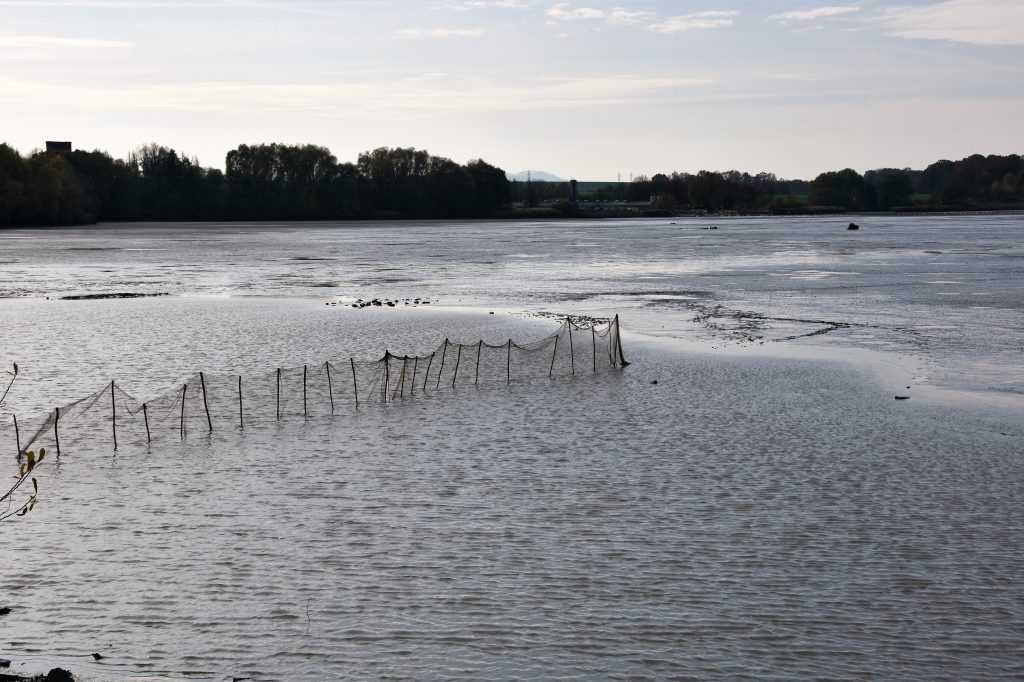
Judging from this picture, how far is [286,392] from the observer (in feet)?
111

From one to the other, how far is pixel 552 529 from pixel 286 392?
15.9 meters

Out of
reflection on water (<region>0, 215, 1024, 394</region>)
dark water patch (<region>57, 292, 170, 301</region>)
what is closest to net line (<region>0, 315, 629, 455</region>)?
reflection on water (<region>0, 215, 1024, 394</region>)

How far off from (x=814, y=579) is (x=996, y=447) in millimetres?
12061

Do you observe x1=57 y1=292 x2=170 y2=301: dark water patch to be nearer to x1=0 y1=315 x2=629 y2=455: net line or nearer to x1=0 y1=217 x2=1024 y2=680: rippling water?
Answer: x1=0 y1=217 x2=1024 y2=680: rippling water

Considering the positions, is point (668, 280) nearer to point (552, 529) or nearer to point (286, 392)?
point (286, 392)

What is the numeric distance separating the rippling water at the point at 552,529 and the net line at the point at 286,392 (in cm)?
118

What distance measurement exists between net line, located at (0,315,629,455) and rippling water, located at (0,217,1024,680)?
1180mm

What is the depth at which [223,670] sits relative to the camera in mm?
14156

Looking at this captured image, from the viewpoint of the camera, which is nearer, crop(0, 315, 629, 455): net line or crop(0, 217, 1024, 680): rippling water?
crop(0, 217, 1024, 680): rippling water

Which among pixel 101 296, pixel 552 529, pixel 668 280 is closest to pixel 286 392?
pixel 552 529

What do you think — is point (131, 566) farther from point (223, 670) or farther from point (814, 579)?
point (814, 579)

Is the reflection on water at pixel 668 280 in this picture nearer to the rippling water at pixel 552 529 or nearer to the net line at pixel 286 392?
the rippling water at pixel 552 529

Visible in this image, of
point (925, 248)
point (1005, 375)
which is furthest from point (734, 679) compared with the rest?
point (925, 248)

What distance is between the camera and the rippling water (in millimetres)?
14984
